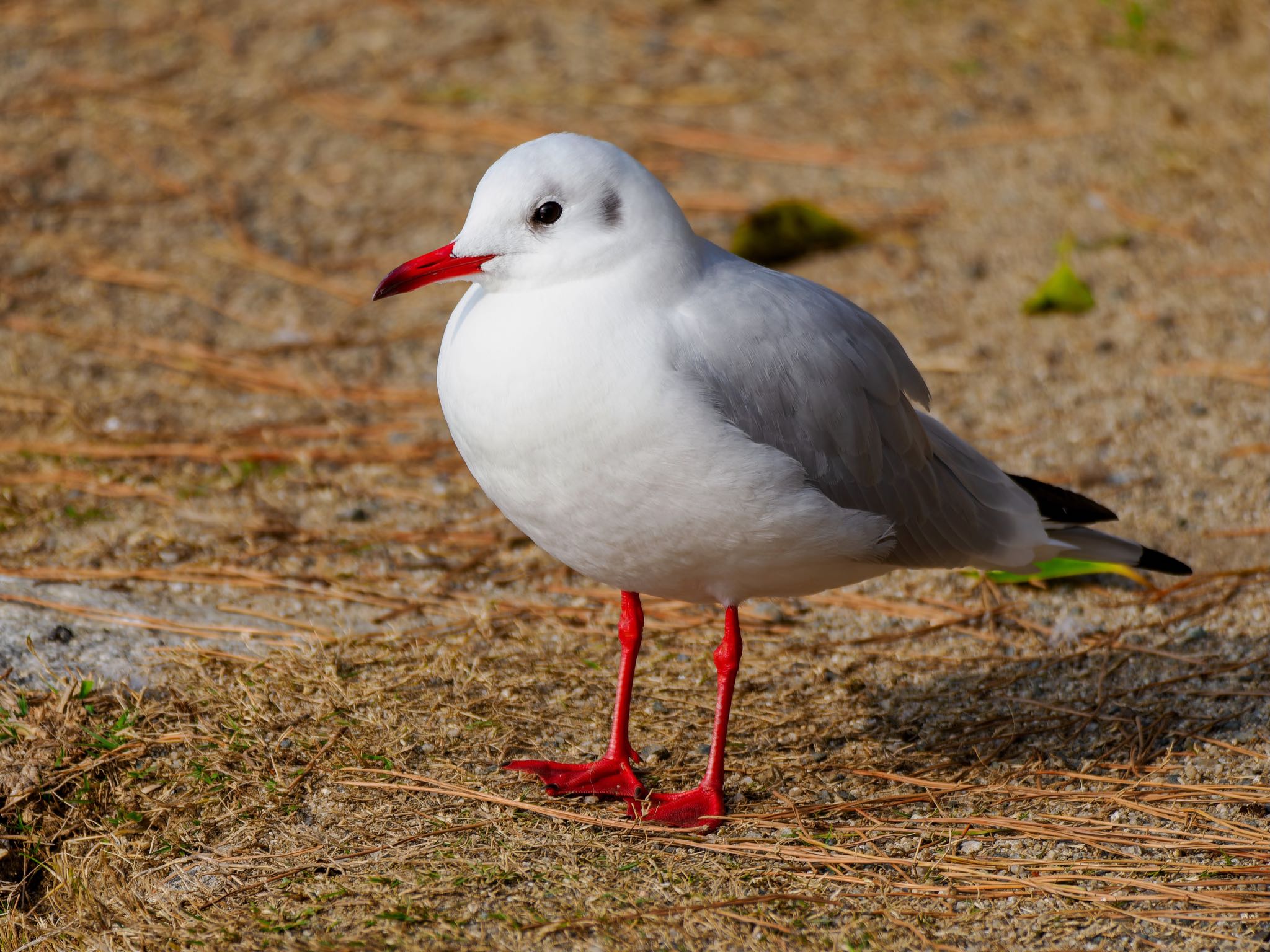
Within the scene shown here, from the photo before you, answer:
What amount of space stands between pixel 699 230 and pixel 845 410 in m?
3.54

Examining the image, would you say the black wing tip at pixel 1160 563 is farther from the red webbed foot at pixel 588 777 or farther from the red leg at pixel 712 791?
the red webbed foot at pixel 588 777

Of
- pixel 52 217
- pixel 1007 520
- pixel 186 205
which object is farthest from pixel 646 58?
pixel 1007 520

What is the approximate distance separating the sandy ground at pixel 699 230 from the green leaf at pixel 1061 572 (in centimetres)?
6

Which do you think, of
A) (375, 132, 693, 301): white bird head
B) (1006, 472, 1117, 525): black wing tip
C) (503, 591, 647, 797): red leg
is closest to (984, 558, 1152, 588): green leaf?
(1006, 472, 1117, 525): black wing tip

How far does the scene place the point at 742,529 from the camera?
9.27ft

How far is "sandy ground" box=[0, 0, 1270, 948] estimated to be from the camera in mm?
3473

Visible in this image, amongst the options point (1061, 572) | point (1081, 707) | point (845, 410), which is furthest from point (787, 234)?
point (845, 410)

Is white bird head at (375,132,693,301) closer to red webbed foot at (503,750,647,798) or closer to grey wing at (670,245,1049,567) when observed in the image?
grey wing at (670,245,1049,567)

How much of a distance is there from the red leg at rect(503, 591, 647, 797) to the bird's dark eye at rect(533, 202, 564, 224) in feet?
3.21

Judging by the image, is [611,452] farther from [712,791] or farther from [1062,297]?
[1062,297]

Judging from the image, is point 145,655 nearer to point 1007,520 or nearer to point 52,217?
point 1007,520

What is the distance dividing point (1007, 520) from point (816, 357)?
0.86 metres

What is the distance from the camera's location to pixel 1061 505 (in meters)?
3.50

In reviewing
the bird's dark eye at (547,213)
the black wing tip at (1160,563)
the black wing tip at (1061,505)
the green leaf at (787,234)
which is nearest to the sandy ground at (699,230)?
the green leaf at (787,234)
